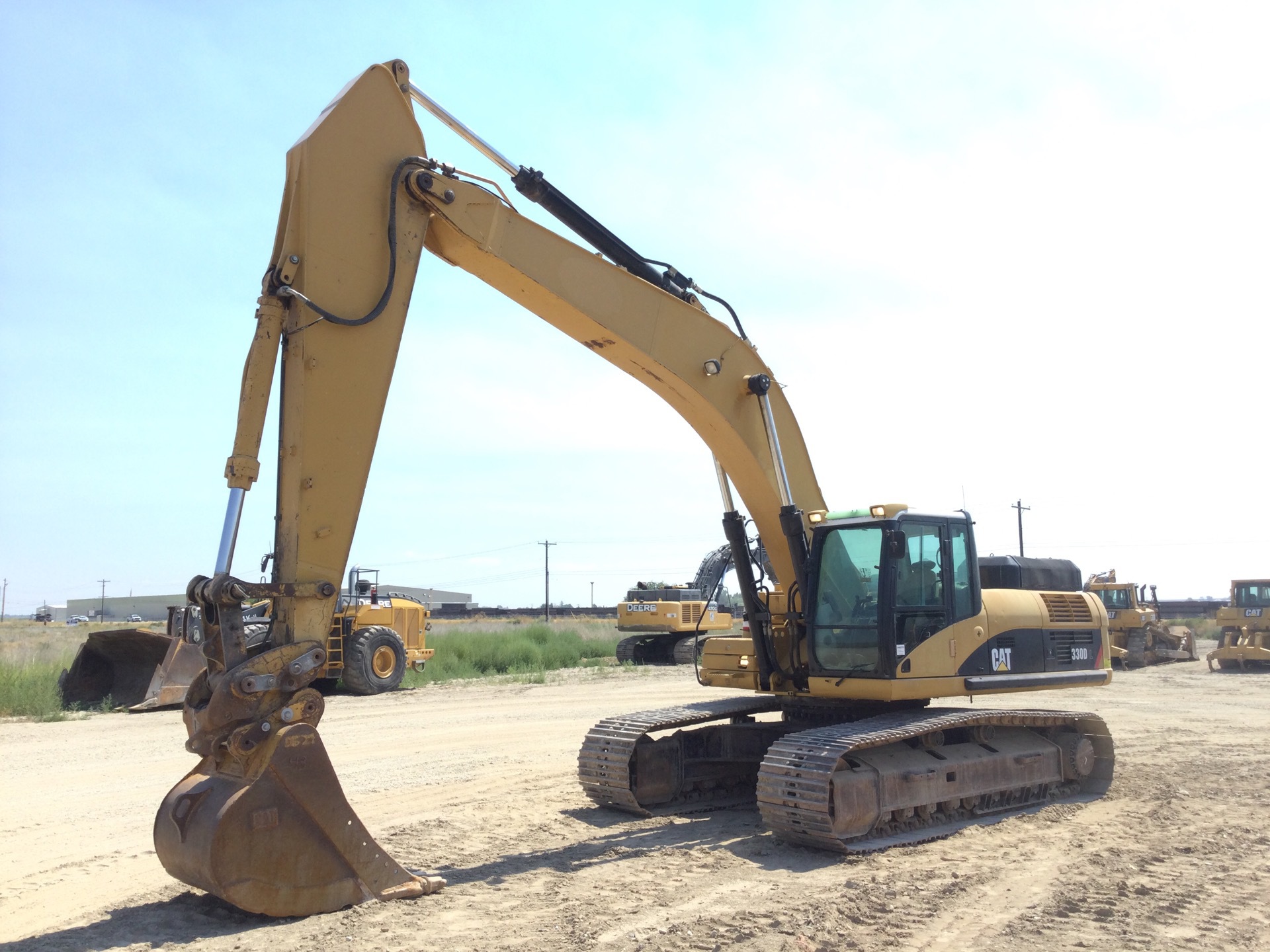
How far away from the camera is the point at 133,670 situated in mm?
17266

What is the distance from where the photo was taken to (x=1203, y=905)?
6020 millimetres

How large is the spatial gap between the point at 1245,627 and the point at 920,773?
22.4 meters

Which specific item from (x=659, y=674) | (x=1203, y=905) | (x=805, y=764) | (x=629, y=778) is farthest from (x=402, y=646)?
(x=1203, y=905)

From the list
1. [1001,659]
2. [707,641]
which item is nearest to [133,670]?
[707,641]

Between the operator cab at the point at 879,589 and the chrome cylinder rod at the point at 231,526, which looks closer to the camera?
the chrome cylinder rod at the point at 231,526

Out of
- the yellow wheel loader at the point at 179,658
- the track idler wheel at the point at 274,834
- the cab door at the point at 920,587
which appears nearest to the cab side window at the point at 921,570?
the cab door at the point at 920,587

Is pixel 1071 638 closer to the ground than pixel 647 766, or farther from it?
farther from it

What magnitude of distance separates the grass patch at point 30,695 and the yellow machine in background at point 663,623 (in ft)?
49.1

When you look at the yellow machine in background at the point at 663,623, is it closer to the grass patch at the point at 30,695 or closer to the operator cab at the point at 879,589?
the grass patch at the point at 30,695

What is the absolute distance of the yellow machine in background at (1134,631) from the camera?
89.0 feet

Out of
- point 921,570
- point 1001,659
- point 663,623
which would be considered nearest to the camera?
point 921,570

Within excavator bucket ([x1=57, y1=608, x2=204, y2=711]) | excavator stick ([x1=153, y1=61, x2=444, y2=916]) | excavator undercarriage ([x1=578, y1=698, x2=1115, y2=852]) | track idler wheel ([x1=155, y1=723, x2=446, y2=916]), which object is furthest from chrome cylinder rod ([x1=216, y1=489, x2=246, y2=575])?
excavator bucket ([x1=57, y1=608, x2=204, y2=711])

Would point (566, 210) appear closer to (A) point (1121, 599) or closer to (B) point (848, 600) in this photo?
(B) point (848, 600)

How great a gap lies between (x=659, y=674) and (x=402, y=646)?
7.09 m
